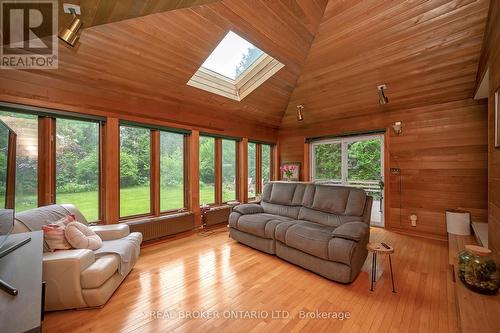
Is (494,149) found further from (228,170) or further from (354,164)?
(228,170)

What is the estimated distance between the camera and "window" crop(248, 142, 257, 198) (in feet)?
18.5

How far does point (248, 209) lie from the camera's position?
12.7 ft

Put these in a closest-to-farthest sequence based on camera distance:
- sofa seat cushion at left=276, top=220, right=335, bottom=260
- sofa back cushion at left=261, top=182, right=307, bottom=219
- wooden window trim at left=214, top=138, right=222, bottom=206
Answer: sofa seat cushion at left=276, top=220, right=335, bottom=260
sofa back cushion at left=261, top=182, right=307, bottom=219
wooden window trim at left=214, top=138, right=222, bottom=206

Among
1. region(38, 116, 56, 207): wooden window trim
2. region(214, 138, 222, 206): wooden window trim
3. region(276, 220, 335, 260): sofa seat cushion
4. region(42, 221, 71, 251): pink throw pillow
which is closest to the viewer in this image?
region(42, 221, 71, 251): pink throw pillow

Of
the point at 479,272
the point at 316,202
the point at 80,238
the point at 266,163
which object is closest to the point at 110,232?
the point at 80,238

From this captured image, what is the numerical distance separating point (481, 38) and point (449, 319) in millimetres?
3295

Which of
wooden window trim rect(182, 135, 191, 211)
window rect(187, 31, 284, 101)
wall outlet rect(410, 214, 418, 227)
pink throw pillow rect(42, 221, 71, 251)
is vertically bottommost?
wall outlet rect(410, 214, 418, 227)

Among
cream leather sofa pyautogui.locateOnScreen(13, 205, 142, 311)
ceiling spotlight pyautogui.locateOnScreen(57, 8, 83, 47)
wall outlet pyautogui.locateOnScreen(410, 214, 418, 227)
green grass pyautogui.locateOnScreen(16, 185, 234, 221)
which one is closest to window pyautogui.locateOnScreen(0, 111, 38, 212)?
green grass pyautogui.locateOnScreen(16, 185, 234, 221)

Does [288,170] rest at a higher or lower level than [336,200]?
higher

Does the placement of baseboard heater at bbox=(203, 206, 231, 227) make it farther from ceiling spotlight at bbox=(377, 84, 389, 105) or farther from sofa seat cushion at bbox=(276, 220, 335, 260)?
ceiling spotlight at bbox=(377, 84, 389, 105)

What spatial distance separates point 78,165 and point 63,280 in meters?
1.84

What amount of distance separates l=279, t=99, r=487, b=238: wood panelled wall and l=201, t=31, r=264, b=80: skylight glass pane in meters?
A: 2.96

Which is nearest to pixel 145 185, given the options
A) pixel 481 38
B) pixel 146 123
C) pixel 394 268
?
pixel 146 123

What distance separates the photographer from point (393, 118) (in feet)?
14.4
